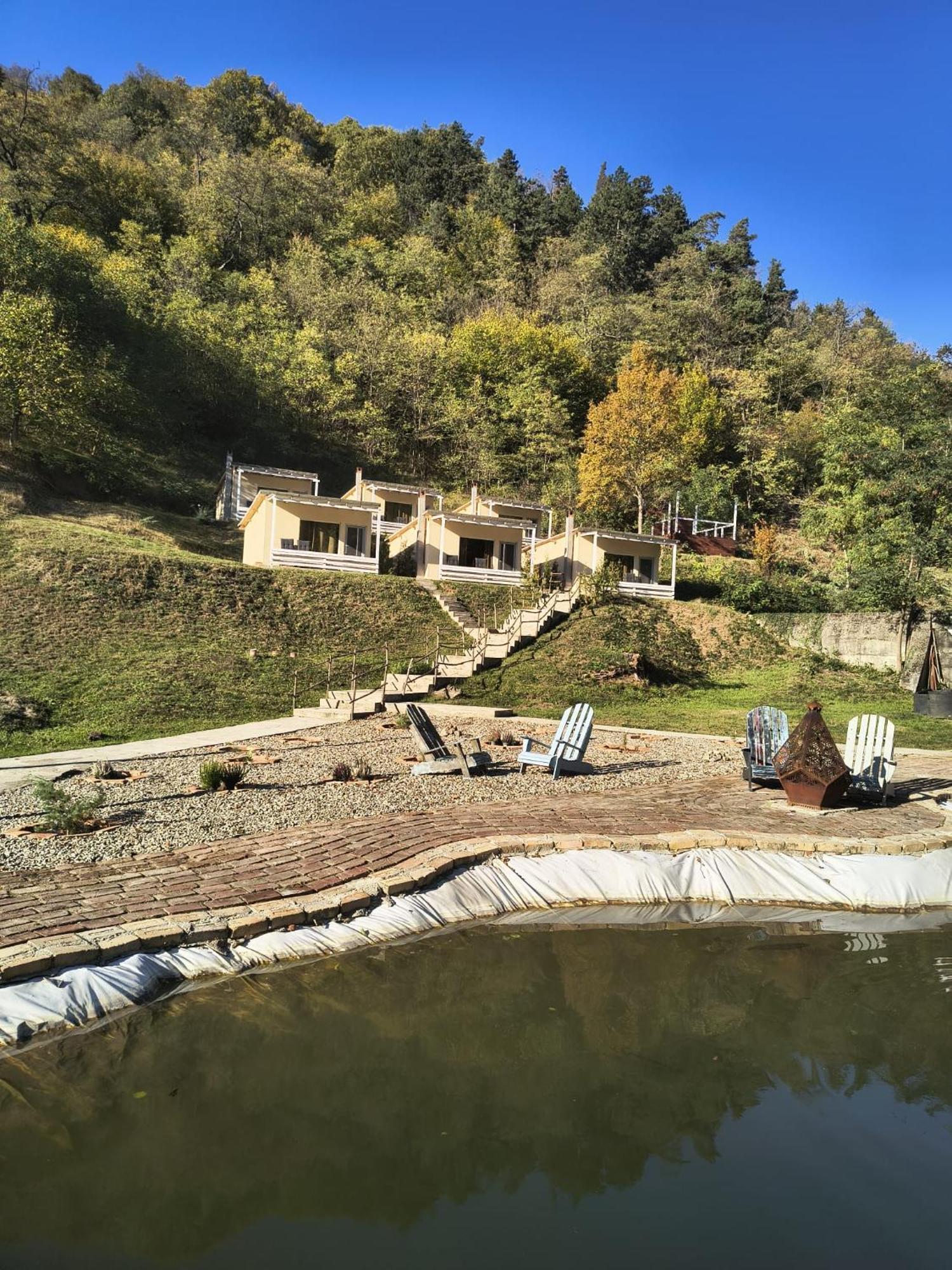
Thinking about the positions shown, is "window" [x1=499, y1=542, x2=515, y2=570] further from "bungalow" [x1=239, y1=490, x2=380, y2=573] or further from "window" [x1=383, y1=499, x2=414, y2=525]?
"window" [x1=383, y1=499, x2=414, y2=525]

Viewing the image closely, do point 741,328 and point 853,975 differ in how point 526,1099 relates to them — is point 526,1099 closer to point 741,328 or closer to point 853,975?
point 853,975

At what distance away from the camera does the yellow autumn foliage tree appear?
44250 mm

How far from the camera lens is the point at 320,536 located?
33.3m

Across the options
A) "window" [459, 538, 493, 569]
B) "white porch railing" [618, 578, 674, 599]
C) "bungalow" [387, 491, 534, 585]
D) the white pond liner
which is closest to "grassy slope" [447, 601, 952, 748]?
"white porch railing" [618, 578, 674, 599]

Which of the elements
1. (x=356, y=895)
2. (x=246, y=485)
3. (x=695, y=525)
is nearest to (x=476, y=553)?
(x=246, y=485)

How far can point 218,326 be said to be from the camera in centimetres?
5409

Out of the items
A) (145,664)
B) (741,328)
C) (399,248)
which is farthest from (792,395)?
(145,664)

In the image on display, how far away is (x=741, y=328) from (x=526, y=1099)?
69.1 metres

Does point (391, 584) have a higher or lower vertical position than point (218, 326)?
lower

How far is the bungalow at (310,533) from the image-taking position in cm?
3103

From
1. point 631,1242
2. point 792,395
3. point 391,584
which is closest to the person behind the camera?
point 631,1242

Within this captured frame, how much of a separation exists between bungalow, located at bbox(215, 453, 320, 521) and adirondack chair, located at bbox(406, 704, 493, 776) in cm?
2870

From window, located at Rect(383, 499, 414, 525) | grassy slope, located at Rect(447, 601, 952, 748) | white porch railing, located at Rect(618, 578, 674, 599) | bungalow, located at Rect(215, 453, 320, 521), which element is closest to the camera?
grassy slope, located at Rect(447, 601, 952, 748)

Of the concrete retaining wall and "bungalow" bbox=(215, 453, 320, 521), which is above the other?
"bungalow" bbox=(215, 453, 320, 521)
